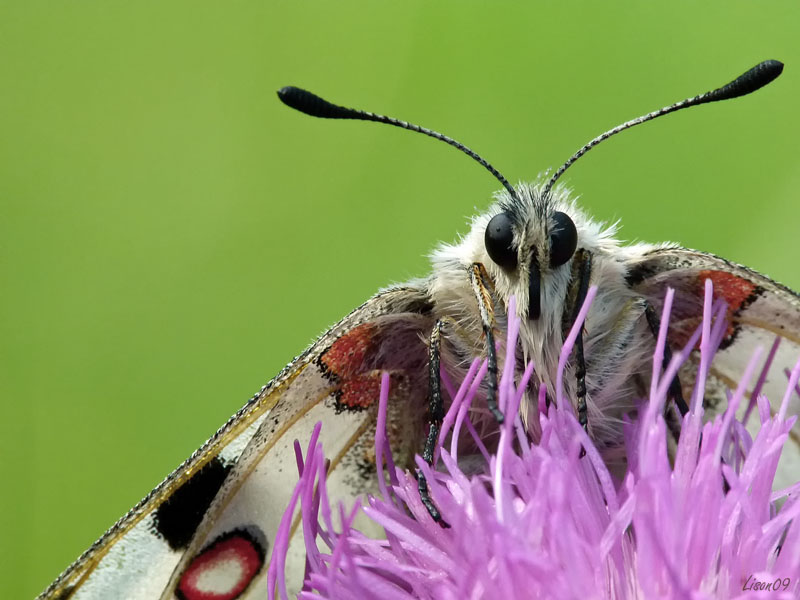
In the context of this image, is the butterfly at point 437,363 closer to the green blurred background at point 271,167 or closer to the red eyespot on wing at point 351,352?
the red eyespot on wing at point 351,352

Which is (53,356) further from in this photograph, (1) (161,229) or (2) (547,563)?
(2) (547,563)

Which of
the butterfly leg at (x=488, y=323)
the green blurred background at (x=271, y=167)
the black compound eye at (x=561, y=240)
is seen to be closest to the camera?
the butterfly leg at (x=488, y=323)

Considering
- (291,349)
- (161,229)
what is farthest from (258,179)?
(291,349)

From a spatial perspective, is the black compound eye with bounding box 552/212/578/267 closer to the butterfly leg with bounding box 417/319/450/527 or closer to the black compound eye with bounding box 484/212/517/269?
the black compound eye with bounding box 484/212/517/269

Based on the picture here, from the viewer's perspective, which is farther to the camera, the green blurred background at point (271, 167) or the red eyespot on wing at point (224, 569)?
the green blurred background at point (271, 167)

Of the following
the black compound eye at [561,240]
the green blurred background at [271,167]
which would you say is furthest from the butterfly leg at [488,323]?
the green blurred background at [271,167]

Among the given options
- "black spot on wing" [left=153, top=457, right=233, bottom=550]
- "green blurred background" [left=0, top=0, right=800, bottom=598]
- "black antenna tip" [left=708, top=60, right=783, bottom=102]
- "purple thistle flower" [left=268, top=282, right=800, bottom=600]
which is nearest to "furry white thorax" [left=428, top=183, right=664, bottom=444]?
"purple thistle flower" [left=268, top=282, right=800, bottom=600]
